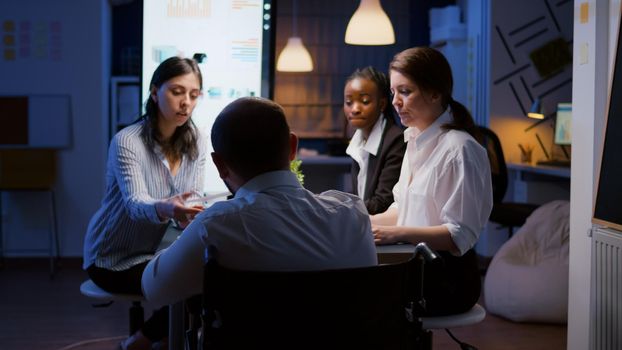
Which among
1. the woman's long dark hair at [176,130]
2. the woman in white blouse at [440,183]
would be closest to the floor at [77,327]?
the woman's long dark hair at [176,130]

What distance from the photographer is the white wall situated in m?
3.01

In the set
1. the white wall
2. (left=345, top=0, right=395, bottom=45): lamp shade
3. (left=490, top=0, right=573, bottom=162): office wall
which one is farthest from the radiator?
(left=490, top=0, right=573, bottom=162): office wall

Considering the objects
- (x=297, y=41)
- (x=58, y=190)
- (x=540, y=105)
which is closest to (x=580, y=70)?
(x=540, y=105)

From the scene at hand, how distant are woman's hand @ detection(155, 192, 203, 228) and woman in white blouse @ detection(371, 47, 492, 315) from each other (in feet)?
1.87

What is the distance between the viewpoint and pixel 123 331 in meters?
4.70

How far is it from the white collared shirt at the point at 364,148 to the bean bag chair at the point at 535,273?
1839mm

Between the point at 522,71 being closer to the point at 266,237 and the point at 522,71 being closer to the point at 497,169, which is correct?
the point at 497,169

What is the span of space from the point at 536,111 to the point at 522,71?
18.1 inches

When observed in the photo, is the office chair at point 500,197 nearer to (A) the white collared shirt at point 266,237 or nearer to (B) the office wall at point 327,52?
(B) the office wall at point 327,52

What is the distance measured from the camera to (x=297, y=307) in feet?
5.14

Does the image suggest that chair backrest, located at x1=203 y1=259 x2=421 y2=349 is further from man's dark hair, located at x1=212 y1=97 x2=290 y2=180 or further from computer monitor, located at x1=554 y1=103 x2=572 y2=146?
computer monitor, located at x1=554 y1=103 x2=572 y2=146

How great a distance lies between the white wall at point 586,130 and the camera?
119 inches

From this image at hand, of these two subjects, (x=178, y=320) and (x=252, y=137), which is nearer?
(x=252, y=137)

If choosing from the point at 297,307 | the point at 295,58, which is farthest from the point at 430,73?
the point at 295,58
